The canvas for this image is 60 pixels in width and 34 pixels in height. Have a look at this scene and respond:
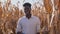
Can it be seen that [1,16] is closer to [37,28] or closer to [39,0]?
[39,0]

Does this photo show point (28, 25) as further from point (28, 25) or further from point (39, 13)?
point (39, 13)

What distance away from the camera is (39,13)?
217 centimetres

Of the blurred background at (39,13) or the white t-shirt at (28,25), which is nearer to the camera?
the white t-shirt at (28,25)

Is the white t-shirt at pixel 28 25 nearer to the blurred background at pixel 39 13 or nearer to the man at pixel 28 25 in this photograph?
the man at pixel 28 25

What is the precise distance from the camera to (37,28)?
5.34 ft

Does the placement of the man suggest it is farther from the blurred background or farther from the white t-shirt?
the blurred background

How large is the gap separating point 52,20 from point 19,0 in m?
0.47

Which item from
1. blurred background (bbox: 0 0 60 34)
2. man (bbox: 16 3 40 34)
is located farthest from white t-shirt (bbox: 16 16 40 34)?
blurred background (bbox: 0 0 60 34)

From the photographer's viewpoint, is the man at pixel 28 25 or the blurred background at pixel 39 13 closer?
the man at pixel 28 25

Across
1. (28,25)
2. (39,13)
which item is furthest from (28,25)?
(39,13)

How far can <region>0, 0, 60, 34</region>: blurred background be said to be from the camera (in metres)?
2.12

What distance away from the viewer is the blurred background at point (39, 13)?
2.12m

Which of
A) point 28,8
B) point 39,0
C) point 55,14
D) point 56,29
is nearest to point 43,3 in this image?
point 39,0

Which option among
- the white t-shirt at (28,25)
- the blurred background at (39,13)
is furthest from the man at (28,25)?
the blurred background at (39,13)
